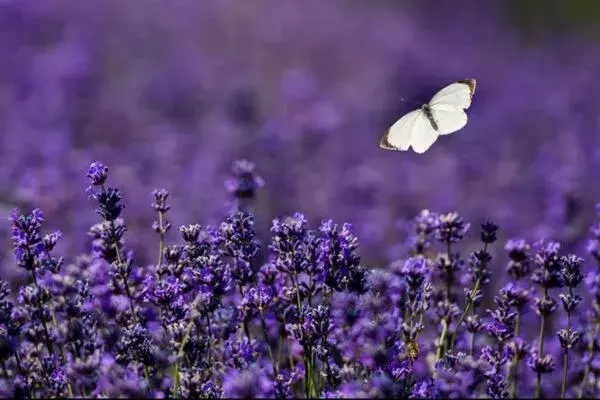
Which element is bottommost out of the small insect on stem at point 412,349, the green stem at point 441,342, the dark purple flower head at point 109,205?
the small insect on stem at point 412,349

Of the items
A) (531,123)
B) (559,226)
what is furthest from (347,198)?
(531,123)

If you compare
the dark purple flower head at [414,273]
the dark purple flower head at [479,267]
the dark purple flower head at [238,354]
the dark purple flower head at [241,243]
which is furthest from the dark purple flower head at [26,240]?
the dark purple flower head at [479,267]

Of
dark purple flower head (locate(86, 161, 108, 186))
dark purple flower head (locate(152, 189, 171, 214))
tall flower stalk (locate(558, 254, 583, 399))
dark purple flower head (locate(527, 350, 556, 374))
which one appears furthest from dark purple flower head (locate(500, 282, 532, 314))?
dark purple flower head (locate(86, 161, 108, 186))

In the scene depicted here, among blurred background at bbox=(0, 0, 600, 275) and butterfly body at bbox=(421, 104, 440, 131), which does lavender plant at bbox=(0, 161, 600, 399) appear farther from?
blurred background at bbox=(0, 0, 600, 275)

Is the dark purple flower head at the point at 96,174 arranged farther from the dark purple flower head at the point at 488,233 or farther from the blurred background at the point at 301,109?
the blurred background at the point at 301,109

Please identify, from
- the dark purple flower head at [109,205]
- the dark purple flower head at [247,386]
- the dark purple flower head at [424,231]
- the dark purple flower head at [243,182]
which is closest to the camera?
the dark purple flower head at [247,386]

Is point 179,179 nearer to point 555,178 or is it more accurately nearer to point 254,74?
point 555,178

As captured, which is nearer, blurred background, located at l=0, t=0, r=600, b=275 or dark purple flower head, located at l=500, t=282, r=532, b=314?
A: dark purple flower head, located at l=500, t=282, r=532, b=314
